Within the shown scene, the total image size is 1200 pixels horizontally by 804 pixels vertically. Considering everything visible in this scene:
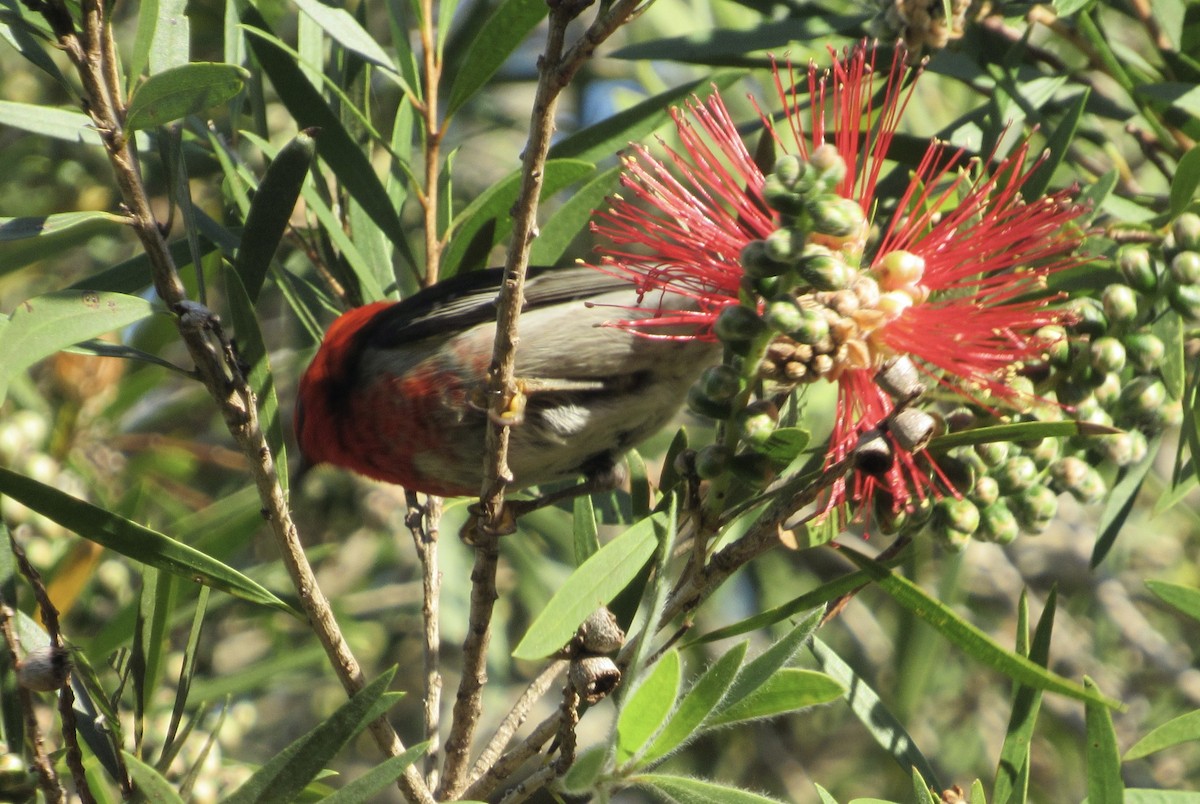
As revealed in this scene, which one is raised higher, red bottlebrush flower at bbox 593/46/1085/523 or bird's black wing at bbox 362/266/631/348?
red bottlebrush flower at bbox 593/46/1085/523

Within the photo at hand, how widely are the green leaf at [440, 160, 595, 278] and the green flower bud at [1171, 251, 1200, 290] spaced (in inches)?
42.9

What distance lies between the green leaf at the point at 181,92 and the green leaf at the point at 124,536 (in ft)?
1.80

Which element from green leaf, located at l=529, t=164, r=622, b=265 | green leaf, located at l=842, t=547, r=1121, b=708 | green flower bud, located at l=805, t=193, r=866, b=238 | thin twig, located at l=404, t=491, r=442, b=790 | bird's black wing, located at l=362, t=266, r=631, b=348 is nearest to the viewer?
green leaf, located at l=842, t=547, r=1121, b=708

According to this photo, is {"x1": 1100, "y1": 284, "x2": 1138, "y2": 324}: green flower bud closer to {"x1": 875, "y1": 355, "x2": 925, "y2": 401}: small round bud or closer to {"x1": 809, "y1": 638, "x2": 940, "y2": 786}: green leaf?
{"x1": 875, "y1": 355, "x2": 925, "y2": 401}: small round bud

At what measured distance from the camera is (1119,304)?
1.99 meters

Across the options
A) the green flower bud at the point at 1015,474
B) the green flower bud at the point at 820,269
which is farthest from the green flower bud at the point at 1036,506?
the green flower bud at the point at 820,269

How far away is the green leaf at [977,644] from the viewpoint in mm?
1471

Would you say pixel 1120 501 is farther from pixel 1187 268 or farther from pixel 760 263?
pixel 760 263

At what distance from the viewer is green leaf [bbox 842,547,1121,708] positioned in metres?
1.47

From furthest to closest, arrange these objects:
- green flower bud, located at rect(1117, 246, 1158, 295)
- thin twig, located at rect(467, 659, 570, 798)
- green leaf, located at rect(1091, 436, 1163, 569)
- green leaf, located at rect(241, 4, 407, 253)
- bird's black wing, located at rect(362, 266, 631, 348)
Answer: bird's black wing, located at rect(362, 266, 631, 348) < green leaf, located at rect(241, 4, 407, 253) < green leaf, located at rect(1091, 436, 1163, 569) < thin twig, located at rect(467, 659, 570, 798) < green flower bud, located at rect(1117, 246, 1158, 295)

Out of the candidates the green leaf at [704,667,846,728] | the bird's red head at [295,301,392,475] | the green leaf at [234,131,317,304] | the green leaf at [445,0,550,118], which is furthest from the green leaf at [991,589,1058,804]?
the bird's red head at [295,301,392,475]

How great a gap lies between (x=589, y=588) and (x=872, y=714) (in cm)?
64

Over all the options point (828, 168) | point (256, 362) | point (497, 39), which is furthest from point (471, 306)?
point (828, 168)

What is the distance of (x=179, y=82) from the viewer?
1.78 meters
